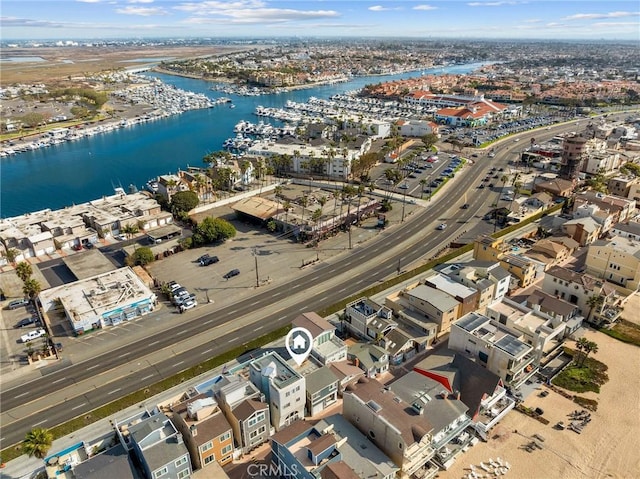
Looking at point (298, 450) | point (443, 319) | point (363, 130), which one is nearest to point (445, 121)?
point (363, 130)

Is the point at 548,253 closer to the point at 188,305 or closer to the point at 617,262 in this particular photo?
the point at 617,262

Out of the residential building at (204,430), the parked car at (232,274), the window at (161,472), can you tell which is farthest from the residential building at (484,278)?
the window at (161,472)

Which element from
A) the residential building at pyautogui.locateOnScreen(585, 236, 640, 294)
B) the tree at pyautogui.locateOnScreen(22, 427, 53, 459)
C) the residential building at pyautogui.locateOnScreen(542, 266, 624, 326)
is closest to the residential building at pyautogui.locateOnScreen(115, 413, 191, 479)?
the tree at pyautogui.locateOnScreen(22, 427, 53, 459)

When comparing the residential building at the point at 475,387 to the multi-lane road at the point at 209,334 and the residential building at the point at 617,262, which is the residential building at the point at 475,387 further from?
the residential building at the point at 617,262

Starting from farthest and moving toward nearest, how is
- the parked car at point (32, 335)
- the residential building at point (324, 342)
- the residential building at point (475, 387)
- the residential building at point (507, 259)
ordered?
the residential building at point (507, 259) → the parked car at point (32, 335) → the residential building at point (324, 342) → the residential building at point (475, 387)

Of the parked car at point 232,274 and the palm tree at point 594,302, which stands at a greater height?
the palm tree at point 594,302

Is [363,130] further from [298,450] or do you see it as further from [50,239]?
[298,450]
